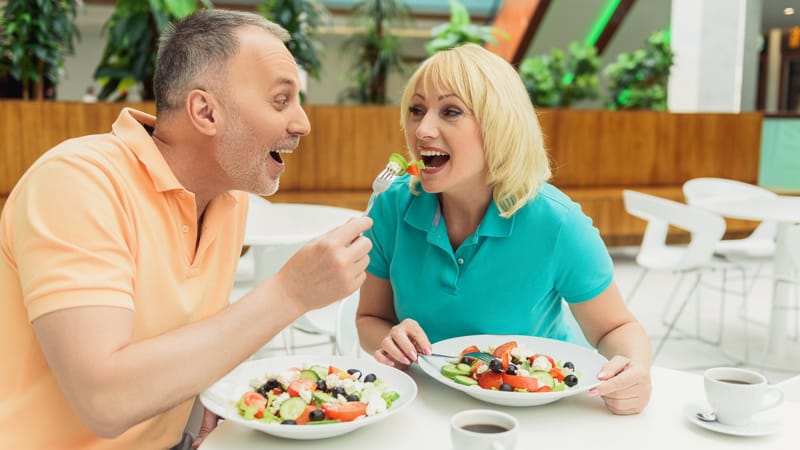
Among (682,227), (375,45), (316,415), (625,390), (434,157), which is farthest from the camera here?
(375,45)

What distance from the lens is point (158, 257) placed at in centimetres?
121

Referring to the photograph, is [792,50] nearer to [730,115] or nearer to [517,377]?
[730,115]

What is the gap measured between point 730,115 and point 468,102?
6059 millimetres

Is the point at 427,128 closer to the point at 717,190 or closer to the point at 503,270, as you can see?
the point at 503,270

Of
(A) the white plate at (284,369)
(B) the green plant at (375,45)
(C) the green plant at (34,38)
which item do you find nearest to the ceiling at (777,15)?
(B) the green plant at (375,45)

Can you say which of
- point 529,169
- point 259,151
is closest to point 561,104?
point 529,169

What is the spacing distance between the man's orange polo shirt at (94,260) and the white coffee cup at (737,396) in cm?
85

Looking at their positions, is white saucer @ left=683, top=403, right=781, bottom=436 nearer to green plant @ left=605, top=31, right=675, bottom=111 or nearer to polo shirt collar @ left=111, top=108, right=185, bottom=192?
polo shirt collar @ left=111, top=108, right=185, bottom=192

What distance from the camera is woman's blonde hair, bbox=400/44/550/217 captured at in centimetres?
163

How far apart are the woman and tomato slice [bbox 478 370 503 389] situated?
13.3 inches

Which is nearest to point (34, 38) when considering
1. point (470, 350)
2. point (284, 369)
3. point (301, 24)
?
point (301, 24)

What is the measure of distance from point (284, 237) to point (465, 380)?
1.54m

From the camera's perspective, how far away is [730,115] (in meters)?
6.91

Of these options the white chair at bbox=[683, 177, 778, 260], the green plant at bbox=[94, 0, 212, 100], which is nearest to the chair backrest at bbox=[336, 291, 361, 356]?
the white chair at bbox=[683, 177, 778, 260]
